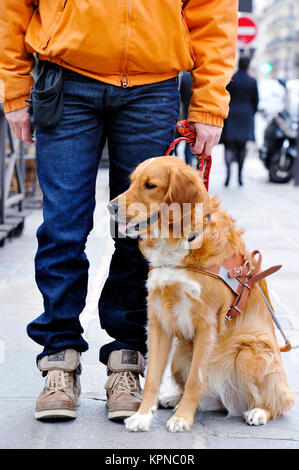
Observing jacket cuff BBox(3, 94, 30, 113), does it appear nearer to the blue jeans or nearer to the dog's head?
the blue jeans

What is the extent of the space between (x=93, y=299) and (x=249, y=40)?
1324 centimetres

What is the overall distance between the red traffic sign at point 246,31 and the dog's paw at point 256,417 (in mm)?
14669

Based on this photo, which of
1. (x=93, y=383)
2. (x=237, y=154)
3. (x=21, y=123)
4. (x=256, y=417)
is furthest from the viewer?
(x=237, y=154)

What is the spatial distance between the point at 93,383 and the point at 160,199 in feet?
3.43

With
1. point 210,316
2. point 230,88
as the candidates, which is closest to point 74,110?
point 210,316

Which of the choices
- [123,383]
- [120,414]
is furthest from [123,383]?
[120,414]

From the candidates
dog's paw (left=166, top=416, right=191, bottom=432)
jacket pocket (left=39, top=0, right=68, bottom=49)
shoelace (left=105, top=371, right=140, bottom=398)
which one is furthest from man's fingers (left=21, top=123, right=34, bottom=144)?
dog's paw (left=166, top=416, right=191, bottom=432)

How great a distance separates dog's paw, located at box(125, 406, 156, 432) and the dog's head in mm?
736

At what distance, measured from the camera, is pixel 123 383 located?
2.76 meters

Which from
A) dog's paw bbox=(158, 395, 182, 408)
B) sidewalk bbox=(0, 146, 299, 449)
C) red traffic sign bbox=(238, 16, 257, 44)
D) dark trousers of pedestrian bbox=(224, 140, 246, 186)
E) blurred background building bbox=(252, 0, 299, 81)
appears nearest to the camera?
sidewalk bbox=(0, 146, 299, 449)

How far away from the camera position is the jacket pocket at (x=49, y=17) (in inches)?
97.5

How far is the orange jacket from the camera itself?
248 centimetres

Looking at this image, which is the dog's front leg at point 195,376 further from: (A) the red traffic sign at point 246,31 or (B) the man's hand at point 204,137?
(A) the red traffic sign at point 246,31

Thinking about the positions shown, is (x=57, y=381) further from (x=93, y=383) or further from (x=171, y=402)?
(x=171, y=402)
